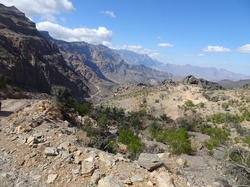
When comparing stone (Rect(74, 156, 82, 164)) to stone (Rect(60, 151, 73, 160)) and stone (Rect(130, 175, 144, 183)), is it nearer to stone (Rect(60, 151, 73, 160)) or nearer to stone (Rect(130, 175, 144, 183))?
stone (Rect(60, 151, 73, 160))

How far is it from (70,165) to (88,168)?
697mm

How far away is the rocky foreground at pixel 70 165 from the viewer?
7980mm

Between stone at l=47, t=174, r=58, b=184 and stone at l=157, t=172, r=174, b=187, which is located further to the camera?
stone at l=47, t=174, r=58, b=184

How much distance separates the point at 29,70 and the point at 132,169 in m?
92.5

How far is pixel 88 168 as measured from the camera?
841 centimetres

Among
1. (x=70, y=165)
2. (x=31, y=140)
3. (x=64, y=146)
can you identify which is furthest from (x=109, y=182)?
(x=31, y=140)

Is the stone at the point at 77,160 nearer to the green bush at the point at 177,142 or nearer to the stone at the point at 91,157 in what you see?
the stone at the point at 91,157

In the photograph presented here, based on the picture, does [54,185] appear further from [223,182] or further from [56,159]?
[223,182]

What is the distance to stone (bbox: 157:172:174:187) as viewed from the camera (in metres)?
7.53

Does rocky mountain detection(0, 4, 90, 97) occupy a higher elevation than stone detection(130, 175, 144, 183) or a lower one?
lower

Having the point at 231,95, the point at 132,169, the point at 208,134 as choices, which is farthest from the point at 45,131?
the point at 231,95

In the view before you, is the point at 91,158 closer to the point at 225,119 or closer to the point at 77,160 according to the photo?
the point at 77,160

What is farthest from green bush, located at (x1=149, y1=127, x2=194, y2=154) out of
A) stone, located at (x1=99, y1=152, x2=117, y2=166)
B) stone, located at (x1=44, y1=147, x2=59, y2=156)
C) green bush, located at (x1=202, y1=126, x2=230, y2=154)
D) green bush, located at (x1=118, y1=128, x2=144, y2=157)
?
stone, located at (x1=44, y1=147, x2=59, y2=156)

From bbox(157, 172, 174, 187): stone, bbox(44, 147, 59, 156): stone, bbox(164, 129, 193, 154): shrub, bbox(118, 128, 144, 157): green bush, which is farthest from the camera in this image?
bbox(164, 129, 193, 154): shrub
